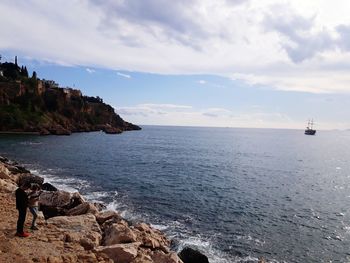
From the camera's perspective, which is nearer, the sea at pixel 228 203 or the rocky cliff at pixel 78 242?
the rocky cliff at pixel 78 242

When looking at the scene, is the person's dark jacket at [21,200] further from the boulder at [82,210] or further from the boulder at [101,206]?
the boulder at [101,206]

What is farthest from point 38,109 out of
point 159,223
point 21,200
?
point 21,200

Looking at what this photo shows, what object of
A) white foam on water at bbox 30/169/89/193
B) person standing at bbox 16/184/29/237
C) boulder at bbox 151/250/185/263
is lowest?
white foam on water at bbox 30/169/89/193

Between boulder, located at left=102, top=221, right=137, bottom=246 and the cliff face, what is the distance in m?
128

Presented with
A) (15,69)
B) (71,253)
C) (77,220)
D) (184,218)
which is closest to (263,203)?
(184,218)

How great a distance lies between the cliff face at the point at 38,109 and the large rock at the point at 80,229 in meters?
126

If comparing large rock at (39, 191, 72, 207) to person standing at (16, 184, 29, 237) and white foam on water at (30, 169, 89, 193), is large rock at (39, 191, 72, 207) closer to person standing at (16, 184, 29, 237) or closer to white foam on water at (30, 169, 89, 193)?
person standing at (16, 184, 29, 237)

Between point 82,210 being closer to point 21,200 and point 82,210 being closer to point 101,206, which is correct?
point 21,200

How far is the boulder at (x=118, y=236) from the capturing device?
61.7 feet

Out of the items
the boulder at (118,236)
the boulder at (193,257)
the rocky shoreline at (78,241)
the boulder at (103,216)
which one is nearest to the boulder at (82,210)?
the rocky shoreline at (78,241)

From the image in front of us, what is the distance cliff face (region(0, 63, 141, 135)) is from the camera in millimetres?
138875

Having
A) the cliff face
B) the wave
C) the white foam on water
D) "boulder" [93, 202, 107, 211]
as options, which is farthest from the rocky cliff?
the cliff face

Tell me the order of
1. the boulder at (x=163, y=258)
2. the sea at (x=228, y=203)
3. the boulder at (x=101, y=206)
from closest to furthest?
the boulder at (x=163, y=258) → the sea at (x=228, y=203) → the boulder at (x=101, y=206)

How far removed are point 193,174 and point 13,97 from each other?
118695 mm
